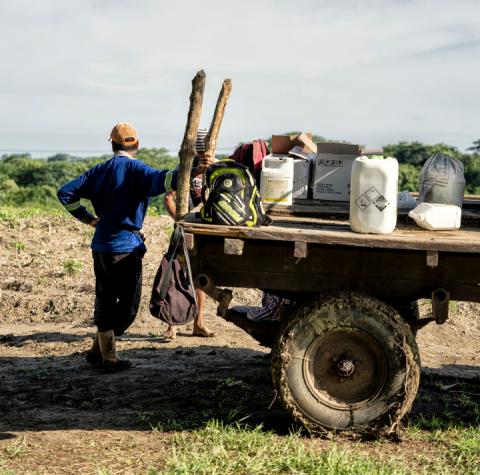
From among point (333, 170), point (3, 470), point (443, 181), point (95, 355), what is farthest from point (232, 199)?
point (95, 355)

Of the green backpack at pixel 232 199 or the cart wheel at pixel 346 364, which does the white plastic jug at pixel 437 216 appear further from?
the green backpack at pixel 232 199

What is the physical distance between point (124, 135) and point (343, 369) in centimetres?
255

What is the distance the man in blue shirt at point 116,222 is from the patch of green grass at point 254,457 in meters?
1.76

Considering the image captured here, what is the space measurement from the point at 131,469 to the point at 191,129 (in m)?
2.11

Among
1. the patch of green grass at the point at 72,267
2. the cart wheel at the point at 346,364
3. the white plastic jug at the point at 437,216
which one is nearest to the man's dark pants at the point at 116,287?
the cart wheel at the point at 346,364

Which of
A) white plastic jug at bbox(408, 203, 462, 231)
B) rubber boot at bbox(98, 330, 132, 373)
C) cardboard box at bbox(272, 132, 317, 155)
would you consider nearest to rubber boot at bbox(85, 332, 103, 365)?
rubber boot at bbox(98, 330, 132, 373)

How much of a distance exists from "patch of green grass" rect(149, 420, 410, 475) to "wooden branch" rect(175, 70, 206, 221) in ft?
4.63

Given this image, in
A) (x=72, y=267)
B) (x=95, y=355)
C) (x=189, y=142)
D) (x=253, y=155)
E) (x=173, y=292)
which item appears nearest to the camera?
(x=173, y=292)

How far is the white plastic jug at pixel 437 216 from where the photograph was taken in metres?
5.11

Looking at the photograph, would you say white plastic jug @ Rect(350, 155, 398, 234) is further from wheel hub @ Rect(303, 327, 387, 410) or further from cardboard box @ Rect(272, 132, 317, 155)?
cardboard box @ Rect(272, 132, 317, 155)

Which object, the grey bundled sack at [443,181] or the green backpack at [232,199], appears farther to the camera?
the grey bundled sack at [443,181]

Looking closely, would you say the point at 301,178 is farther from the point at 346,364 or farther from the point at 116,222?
the point at 346,364

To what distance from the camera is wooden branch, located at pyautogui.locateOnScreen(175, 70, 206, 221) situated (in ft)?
17.8

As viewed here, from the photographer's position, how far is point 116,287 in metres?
6.52
